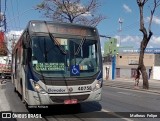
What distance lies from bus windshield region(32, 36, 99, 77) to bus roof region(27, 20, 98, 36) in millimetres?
244

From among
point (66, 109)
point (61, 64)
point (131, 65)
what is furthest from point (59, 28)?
point (131, 65)

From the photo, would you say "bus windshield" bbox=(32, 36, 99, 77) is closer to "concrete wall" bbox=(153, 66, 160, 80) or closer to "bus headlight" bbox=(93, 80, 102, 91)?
"bus headlight" bbox=(93, 80, 102, 91)

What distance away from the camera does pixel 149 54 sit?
78688 mm

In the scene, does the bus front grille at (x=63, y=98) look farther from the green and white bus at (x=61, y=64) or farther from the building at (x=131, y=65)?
the building at (x=131, y=65)

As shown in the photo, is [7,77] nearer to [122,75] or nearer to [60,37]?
[60,37]

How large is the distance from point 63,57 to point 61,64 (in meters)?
0.29

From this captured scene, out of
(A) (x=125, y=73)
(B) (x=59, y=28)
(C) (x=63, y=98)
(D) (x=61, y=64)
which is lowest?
(A) (x=125, y=73)

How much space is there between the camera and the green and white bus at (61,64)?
11.9m

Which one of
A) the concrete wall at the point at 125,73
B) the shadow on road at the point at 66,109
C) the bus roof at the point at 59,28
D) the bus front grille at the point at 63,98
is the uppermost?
the bus roof at the point at 59,28

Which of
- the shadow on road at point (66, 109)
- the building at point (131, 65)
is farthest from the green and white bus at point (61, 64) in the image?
the building at point (131, 65)

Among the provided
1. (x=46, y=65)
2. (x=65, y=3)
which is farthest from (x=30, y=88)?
(x=65, y=3)

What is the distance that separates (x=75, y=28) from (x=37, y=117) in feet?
10.9

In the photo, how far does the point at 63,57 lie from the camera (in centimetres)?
Result: 1231

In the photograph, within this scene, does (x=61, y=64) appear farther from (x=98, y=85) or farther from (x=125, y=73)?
(x=125, y=73)
